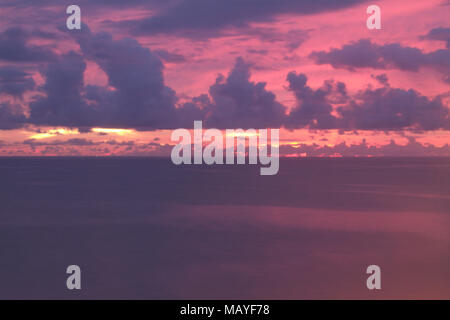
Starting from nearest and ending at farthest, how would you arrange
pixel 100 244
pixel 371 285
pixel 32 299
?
pixel 32 299 < pixel 371 285 < pixel 100 244

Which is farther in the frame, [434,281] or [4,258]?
[4,258]
